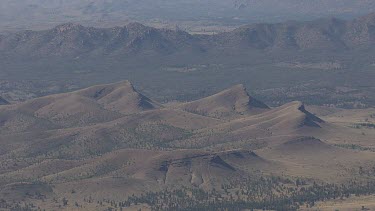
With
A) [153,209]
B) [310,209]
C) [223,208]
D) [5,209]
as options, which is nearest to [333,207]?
[310,209]

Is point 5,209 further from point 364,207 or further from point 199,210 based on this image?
point 364,207

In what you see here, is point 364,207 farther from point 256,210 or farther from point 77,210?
point 77,210

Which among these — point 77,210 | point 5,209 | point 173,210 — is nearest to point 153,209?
point 173,210

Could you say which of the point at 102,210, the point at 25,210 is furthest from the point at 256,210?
the point at 25,210

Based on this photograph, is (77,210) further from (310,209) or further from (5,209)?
(310,209)

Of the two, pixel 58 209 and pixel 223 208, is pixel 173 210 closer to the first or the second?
pixel 223 208
